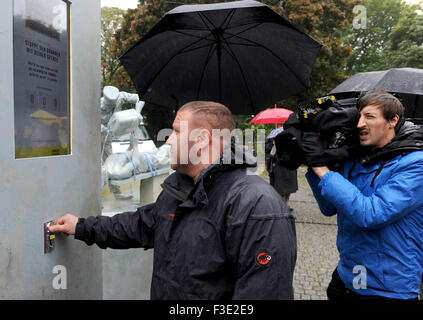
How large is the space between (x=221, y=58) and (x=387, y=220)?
6.57ft

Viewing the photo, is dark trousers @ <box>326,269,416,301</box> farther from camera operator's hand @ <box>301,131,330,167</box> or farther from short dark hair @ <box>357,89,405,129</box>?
short dark hair @ <box>357,89,405,129</box>

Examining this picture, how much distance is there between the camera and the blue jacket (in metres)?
1.78

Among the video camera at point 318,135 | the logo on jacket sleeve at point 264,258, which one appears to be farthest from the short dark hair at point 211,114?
the logo on jacket sleeve at point 264,258

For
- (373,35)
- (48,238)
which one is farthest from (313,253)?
(373,35)

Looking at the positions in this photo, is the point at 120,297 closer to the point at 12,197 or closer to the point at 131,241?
the point at 131,241

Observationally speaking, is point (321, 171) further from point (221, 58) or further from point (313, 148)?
point (221, 58)

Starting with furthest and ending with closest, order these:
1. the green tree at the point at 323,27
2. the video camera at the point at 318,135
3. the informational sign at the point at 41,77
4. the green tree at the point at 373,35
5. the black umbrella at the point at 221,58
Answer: the green tree at the point at 373,35 → the green tree at the point at 323,27 → the black umbrella at the point at 221,58 → the video camera at the point at 318,135 → the informational sign at the point at 41,77

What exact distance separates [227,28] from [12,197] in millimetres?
2040

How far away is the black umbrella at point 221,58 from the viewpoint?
270cm

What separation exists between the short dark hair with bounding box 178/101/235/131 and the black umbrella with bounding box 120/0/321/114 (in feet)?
3.29

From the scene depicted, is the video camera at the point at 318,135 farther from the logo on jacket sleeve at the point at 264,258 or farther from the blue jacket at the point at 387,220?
the logo on jacket sleeve at the point at 264,258

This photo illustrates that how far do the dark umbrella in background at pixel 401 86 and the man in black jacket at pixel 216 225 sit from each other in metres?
2.59

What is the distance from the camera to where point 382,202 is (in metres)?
1.77

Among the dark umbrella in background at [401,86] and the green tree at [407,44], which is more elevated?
the green tree at [407,44]
